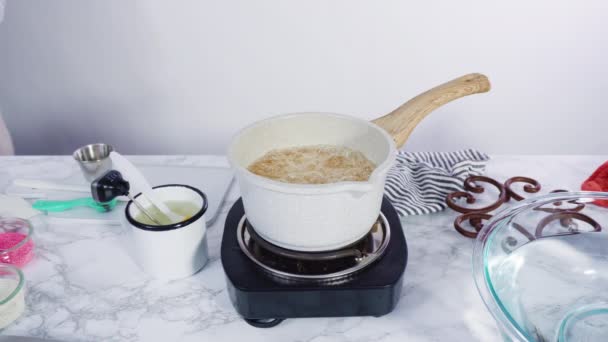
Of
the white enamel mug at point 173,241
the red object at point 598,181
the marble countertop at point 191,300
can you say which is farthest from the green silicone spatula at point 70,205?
the red object at point 598,181

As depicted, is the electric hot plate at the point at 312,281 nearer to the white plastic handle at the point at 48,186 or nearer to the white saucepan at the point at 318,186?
the white saucepan at the point at 318,186

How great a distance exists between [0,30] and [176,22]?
1.97ft

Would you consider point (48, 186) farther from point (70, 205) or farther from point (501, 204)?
point (501, 204)

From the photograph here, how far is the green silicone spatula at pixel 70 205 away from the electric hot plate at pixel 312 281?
1.20ft

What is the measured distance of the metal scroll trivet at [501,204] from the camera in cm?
77

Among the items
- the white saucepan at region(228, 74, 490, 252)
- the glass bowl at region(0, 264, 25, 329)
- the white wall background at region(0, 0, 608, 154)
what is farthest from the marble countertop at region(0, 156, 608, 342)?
the white wall background at region(0, 0, 608, 154)

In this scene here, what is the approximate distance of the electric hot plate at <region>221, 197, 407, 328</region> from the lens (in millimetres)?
671

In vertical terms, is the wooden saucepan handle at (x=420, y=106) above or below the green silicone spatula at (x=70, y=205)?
above

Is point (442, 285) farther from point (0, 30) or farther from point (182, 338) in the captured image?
point (0, 30)

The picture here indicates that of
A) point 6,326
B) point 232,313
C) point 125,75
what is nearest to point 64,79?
point 125,75

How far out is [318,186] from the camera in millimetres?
603

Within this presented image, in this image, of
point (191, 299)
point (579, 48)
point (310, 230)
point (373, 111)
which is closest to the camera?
point (310, 230)

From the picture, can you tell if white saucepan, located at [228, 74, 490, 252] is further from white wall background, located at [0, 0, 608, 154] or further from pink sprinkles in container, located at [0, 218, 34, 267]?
white wall background, located at [0, 0, 608, 154]

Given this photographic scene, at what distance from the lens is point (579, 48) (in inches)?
56.2
